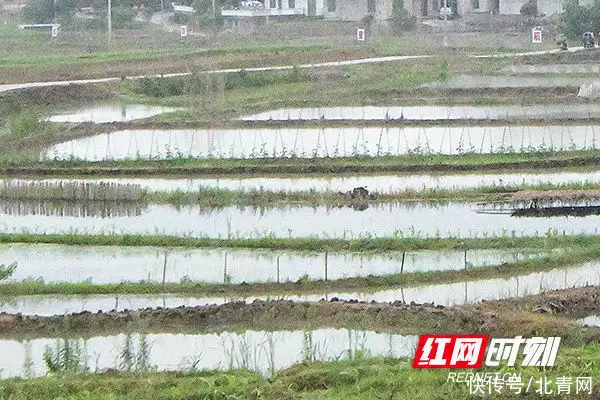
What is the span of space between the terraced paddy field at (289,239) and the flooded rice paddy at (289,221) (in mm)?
53

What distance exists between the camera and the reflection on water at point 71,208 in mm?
16359

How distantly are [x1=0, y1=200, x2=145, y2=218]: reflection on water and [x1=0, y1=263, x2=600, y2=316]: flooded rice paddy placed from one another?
3.70 meters

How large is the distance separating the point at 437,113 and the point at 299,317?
1339 centimetres

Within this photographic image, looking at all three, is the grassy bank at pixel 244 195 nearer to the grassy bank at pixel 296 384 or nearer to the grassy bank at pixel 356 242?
the grassy bank at pixel 356 242

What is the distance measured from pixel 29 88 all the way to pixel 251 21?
19.5 m

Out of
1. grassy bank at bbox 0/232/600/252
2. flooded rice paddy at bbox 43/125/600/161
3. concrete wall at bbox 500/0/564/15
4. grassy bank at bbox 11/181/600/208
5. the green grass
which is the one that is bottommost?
the green grass

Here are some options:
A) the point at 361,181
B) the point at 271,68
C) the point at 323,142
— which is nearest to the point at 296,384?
the point at 361,181

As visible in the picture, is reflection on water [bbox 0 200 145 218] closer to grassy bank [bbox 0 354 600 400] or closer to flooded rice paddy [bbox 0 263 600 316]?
flooded rice paddy [bbox 0 263 600 316]

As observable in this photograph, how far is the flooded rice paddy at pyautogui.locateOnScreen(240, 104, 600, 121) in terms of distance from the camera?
76.8 feet

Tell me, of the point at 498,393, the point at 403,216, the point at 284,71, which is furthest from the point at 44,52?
the point at 498,393

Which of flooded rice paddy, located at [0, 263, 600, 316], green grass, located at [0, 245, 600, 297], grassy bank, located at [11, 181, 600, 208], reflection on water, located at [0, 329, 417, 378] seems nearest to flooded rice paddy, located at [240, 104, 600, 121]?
grassy bank, located at [11, 181, 600, 208]

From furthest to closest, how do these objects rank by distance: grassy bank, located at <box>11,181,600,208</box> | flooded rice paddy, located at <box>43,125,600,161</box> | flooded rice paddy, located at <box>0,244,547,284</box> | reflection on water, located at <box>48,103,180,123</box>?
reflection on water, located at <box>48,103,180,123</box> < flooded rice paddy, located at <box>43,125,600,161</box> < grassy bank, located at <box>11,181,600,208</box> < flooded rice paddy, located at <box>0,244,547,284</box>

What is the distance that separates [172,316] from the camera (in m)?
11.6

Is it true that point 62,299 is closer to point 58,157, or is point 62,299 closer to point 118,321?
point 118,321
